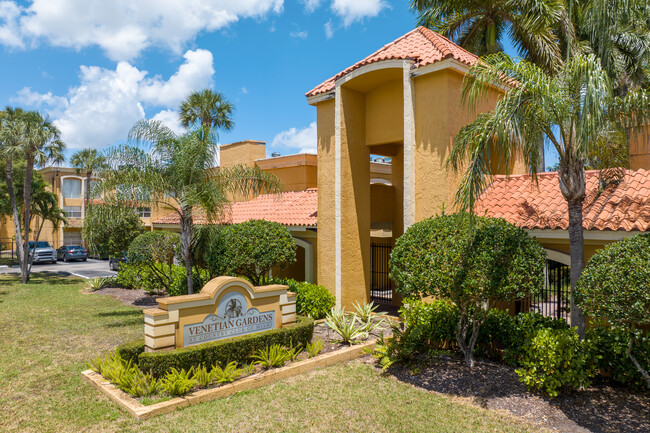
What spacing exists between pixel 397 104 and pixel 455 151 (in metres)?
4.99

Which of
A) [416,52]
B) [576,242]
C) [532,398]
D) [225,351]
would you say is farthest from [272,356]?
[416,52]

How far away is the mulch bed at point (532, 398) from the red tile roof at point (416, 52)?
7.36 m

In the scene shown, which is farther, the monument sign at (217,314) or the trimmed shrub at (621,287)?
the monument sign at (217,314)

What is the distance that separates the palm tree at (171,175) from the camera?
456 inches

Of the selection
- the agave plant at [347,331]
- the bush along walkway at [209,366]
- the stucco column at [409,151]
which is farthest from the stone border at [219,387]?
the stucco column at [409,151]

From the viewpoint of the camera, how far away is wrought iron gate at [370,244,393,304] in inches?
687

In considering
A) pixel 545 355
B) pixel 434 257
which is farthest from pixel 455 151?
pixel 545 355

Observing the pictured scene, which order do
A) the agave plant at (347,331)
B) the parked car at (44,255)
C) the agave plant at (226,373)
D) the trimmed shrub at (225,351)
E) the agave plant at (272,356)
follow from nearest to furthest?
the trimmed shrub at (225,351), the agave plant at (226,373), the agave plant at (272,356), the agave plant at (347,331), the parked car at (44,255)

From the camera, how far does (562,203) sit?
10305mm

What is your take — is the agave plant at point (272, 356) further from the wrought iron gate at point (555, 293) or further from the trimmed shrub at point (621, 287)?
the trimmed shrub at point (621, 287)

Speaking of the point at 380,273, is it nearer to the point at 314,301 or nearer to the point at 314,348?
the point at 314,301

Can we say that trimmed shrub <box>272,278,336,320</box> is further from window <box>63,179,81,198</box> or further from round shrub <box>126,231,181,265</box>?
window <box>63,179,81,198</box>

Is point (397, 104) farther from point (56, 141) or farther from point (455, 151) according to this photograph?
point (56, 141)

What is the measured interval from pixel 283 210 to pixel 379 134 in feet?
18.6
